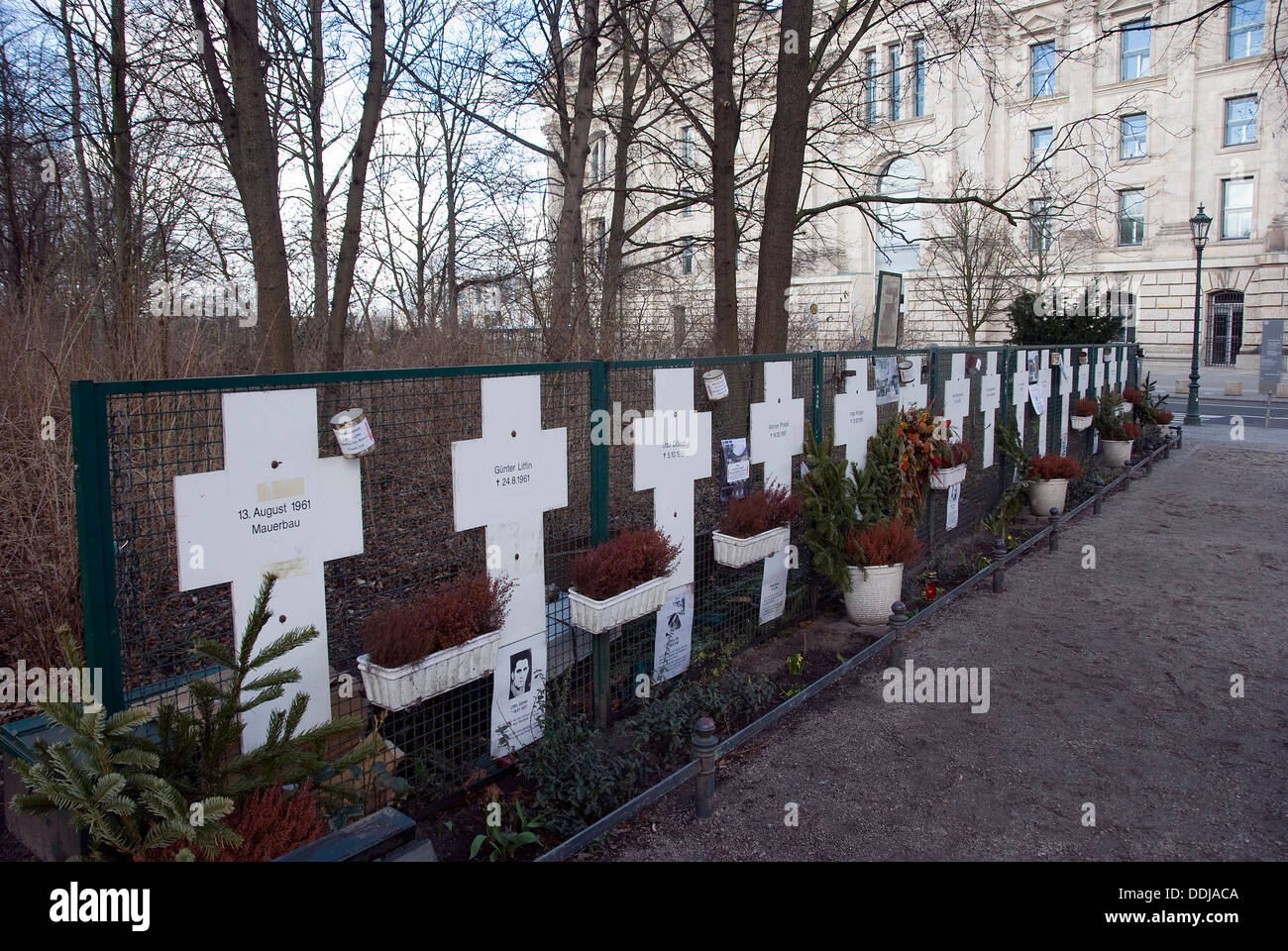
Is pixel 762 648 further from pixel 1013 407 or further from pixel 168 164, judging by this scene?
pixel 168 164

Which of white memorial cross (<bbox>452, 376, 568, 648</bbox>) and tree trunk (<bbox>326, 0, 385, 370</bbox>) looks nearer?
white memorial cross (<bbox>452, 376, 568, 648</bbox>)

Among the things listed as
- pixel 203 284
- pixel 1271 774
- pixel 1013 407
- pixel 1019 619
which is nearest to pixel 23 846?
pixel 1271 774

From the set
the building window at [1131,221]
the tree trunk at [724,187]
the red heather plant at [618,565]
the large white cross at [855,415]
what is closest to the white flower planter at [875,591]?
the large white cross at [855,415]

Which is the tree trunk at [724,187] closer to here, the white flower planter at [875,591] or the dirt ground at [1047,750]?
the white flower planter at [875,591]

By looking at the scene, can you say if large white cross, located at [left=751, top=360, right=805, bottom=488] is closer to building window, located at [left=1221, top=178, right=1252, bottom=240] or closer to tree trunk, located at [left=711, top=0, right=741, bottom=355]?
tree trunk, located at [left=711, top=0, right=741, bottom=355]

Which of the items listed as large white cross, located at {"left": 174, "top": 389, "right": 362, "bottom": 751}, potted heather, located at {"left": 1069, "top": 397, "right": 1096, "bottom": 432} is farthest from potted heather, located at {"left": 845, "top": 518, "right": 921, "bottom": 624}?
potted heather, located at {"left": 1069, "top": 397, "right": 1096, "bottom": 432}

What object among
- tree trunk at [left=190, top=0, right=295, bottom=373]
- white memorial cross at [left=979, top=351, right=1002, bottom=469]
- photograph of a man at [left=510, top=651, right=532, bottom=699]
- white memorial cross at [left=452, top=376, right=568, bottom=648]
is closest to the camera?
white memorial cross at [left=452, top=376, right=568, bottom=648]

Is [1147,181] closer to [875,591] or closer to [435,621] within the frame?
[875,591]

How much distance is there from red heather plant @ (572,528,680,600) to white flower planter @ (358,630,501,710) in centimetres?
79

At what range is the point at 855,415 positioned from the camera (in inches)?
297

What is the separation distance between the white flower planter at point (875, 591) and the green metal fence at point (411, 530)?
416 mm

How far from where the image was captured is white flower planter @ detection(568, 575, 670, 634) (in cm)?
471

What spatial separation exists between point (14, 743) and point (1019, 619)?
21.3ft

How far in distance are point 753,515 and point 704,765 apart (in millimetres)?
2157
